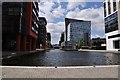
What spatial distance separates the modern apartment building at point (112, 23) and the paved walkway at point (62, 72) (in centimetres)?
8228

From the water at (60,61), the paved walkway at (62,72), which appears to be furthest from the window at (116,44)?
the paved walkway at (62,72)

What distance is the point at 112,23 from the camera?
9919cm

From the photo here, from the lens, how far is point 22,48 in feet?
251

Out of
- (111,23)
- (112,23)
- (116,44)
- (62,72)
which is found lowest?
(62,72)

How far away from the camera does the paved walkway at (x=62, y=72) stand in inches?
379

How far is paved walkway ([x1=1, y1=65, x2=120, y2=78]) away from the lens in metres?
9.63

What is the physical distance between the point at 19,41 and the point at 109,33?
5022 cm

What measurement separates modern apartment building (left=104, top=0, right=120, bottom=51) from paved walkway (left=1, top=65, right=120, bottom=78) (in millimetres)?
82285

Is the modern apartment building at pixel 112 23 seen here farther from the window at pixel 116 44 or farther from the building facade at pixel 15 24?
the building facade at pixel 15 24

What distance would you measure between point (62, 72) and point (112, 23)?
93058 mm

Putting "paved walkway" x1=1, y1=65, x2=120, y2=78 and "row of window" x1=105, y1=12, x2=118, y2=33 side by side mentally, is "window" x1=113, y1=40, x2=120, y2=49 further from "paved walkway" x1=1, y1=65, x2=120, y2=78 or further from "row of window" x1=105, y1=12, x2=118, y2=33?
"paved walkway" x1=1, y1=65, x2=120, y2=78

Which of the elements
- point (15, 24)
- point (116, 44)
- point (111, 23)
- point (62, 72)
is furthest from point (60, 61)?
point (111, 23)

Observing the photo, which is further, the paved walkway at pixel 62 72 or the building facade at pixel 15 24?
the building facade at pixel 15 24

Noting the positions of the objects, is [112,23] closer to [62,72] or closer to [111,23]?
[111,23]
